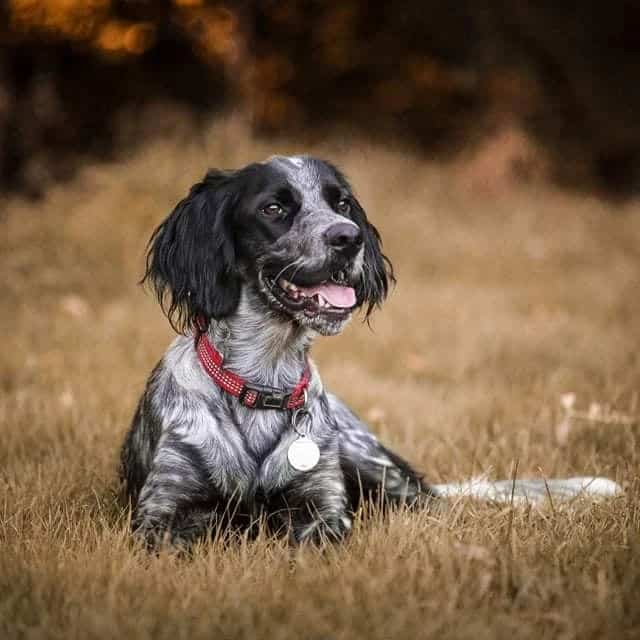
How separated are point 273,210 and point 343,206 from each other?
1.26 feet

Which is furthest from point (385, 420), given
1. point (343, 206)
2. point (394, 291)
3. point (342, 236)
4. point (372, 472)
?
point (394, 291)

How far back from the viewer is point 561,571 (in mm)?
2414

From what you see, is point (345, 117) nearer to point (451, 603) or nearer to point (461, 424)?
point (461, 424)

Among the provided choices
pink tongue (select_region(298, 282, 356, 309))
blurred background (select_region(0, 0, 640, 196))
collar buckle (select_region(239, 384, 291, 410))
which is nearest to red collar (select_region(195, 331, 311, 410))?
collar buckle (select_region(239, 384, 291, 410))

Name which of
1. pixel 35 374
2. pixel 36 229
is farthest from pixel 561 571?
pixel 36 229

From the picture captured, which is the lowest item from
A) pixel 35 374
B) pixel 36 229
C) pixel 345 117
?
pixel 35 374

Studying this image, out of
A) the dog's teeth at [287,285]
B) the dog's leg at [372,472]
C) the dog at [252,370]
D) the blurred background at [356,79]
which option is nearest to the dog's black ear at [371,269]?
the dog at [252,370]

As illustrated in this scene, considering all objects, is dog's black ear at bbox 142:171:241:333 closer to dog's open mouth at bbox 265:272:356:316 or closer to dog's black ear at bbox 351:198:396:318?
dog's open mouth at bbox 265:272:356:316

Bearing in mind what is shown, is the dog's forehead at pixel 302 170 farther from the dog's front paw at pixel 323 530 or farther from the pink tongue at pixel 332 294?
the dog's front paw at pixel 323 530

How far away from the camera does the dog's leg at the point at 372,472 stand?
3.34 metres

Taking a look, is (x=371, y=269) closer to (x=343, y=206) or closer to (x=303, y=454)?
(x=343, y=206)

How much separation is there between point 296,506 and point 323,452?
0.21 meters

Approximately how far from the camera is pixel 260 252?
308 centimetres

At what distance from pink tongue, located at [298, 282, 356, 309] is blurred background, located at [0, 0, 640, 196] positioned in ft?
26.2
